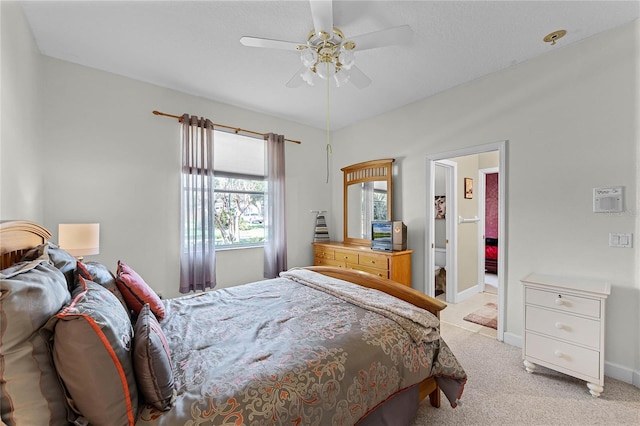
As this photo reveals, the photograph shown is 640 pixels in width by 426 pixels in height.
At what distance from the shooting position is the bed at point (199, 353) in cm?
85

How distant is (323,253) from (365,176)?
54.0 inches

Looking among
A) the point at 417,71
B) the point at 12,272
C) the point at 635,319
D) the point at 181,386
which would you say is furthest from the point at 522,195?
the point at 12,272

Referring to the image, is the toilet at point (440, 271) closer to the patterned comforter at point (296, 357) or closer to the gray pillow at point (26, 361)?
the patterned comforter at point (296, 357)

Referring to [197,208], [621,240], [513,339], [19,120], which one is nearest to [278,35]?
[19,120]

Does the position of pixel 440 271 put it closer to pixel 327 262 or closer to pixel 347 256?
pixel 347 256

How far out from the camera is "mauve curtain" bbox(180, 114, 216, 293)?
130 inches

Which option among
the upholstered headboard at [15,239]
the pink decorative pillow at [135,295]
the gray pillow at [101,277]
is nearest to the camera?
the upholstered headboard at [15,239]

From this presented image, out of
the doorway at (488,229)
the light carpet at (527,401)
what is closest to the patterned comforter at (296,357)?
the light carpet at (527,401)

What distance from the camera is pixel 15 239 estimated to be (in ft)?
4.26

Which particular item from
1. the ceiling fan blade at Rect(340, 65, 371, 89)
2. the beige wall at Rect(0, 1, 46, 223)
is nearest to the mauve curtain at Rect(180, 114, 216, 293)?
the beige wall at Rect(0, 1, 46, 223)

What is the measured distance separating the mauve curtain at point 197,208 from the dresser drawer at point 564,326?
11.0 ft

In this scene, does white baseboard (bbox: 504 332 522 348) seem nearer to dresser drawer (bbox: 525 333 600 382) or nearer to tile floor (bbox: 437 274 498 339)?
tile floor (bbox: 437 274 498 339)

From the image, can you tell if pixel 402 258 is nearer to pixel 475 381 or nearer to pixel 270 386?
pixel 475 381

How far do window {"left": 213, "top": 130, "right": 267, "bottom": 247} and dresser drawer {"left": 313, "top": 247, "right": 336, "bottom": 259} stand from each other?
911mm
